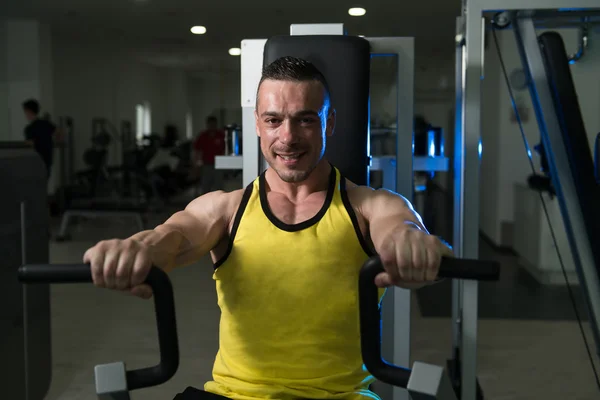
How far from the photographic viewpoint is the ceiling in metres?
6.73

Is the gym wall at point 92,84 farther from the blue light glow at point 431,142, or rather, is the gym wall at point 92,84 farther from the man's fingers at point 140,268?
the man's fingers at point 140,268

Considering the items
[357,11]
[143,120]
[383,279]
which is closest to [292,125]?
[383,279]

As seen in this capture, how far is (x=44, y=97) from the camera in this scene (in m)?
7.86

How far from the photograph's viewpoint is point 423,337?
3.16 meters

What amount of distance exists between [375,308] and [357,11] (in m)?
6.45

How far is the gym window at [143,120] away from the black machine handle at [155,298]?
38.4ft

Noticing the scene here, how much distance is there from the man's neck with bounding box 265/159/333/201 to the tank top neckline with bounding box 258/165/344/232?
0.01 metres

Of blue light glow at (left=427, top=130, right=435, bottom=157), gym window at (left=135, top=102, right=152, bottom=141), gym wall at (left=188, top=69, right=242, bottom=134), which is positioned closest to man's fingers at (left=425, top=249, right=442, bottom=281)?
blue light glow at (left=427, top=130, right=435, bottom=157)

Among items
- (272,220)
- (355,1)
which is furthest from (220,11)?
(272,220)

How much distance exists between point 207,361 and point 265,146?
185 centimetres

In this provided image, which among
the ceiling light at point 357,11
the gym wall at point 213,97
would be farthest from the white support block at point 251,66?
the gym wall at point 213,97

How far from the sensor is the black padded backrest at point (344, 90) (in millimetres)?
1542

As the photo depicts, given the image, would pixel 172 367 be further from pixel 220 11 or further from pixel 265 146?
pixel 220 11

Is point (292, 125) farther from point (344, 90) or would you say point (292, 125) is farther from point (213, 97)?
point (213, 97)
